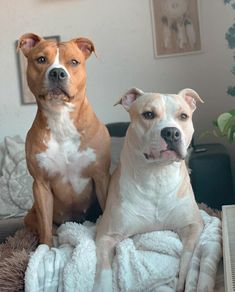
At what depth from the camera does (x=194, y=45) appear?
11.1 feet

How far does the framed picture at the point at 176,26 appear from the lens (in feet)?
10.9

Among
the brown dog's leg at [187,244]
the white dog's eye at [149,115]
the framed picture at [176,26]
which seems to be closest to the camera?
the brown dog's leg at [187,244]

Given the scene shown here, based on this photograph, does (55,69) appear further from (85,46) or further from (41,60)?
(85,46)

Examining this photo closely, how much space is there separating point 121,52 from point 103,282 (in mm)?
2280

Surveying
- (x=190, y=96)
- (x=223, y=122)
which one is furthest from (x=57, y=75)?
(x=223, y=122)

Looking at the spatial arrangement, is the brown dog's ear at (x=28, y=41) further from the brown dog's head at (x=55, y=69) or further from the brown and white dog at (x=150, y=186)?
the brown and white dog at (x=150, y=186)

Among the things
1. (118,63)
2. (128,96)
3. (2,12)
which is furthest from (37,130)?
(2,12)

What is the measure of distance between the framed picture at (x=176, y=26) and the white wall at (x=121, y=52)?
46 mm

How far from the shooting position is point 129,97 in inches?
67.2

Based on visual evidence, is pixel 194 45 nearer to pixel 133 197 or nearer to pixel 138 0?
pixel 138 0

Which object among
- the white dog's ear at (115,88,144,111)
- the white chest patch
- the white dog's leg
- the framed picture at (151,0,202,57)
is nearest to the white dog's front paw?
the white dog's leg

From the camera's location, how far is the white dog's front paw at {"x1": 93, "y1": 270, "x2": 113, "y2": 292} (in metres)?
1.47

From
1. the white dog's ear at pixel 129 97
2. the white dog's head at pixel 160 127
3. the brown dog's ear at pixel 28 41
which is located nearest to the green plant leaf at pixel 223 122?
the white dog's head at pixel 160 127

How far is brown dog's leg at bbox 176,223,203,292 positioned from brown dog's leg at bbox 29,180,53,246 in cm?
51
